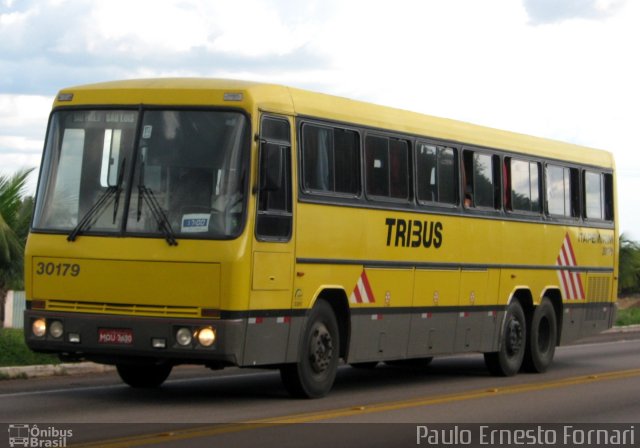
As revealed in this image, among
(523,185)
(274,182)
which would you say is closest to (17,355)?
(274,182)

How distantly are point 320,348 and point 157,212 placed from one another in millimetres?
2530

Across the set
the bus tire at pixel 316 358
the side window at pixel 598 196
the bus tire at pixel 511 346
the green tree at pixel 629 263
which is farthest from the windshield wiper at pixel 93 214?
the green tree at pixel 629 263

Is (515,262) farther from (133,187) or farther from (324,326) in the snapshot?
(133,187)

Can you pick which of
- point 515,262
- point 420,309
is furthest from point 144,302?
point 515,262

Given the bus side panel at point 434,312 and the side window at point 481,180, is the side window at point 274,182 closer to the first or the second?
the bus side panel at point 434,312

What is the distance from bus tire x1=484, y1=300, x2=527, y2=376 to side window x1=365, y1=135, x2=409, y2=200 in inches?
142

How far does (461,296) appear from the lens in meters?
19.1

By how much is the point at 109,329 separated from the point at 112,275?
0.55 m

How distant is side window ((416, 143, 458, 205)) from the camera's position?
18.2 m

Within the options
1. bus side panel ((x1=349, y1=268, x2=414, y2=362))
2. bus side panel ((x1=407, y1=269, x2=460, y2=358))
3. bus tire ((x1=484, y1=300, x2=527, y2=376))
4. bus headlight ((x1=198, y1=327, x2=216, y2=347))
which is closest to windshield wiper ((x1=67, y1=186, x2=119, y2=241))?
bus headlight ((x1=198, y1=327, x2=216, y2=347))

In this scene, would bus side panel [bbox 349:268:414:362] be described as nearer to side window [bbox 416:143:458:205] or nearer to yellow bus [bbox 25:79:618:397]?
yellow bus [bbox 25:79:618:397]

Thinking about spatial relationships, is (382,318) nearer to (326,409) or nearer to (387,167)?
(387,167)

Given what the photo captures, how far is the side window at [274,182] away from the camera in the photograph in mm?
14516

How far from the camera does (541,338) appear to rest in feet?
70.6
